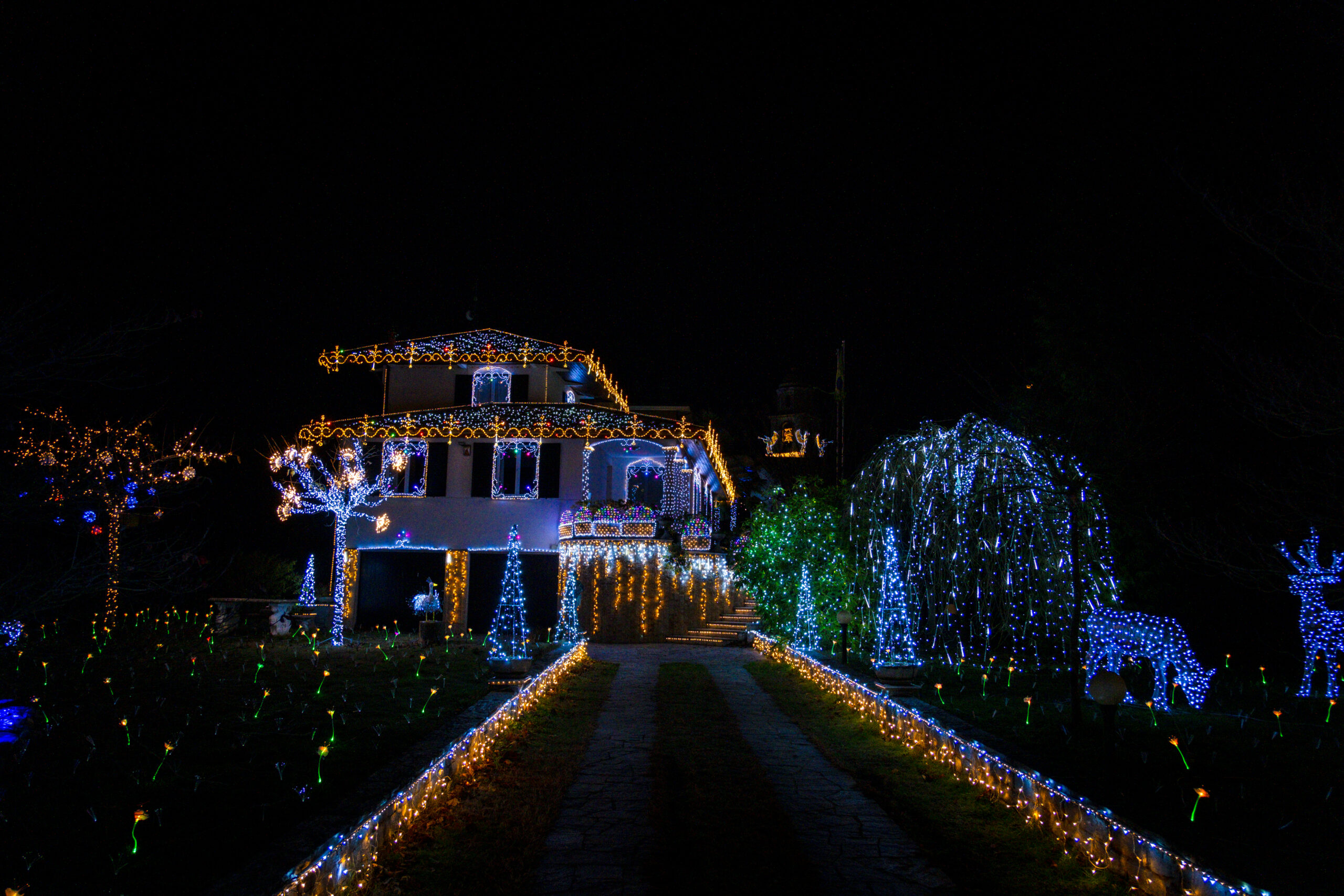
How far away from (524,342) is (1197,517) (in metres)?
18.1

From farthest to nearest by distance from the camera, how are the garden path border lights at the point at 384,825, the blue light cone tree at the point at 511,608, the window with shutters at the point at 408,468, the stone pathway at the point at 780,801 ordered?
1. the window with shutters at the point at 408,468
2. the blue light cone tree at the point at 511,608
3. the stone pathway at the point at 780,801
4. the garden path border lights at the point at 384,825

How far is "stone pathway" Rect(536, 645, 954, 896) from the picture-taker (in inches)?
223

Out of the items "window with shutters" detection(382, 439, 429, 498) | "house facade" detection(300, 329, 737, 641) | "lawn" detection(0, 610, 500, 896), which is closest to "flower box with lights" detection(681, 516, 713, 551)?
"house facade" detection(300, 329, 737, 641)

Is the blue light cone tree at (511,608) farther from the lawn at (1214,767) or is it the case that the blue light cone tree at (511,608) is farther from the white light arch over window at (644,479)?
the white light arch over window at (644,479)

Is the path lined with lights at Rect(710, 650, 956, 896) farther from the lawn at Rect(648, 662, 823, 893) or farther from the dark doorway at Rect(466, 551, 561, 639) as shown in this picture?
the dark doorway at Rect(466, 551, 561, 639)

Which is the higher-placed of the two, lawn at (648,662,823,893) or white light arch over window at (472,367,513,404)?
white light arch over window at (472,367,513,404)

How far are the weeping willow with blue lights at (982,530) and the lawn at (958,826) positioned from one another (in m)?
4.72

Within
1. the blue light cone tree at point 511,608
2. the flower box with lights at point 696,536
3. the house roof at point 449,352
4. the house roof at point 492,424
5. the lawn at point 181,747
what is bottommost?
the lawn at point 181,747

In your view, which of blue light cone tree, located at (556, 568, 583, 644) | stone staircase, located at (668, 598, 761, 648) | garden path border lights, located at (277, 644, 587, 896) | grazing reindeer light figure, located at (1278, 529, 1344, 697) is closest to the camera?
garden path border lights, located at (277, 644, 587, 896)

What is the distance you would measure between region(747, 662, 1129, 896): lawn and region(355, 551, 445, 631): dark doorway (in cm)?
1762

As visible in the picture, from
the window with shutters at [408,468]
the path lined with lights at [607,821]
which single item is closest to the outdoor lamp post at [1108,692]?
the path lined with lights at [607,821]

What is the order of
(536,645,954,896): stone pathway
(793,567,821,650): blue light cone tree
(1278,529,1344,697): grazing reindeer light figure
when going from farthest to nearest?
(793,567,821,650): blue light cone tree < (1278,529,1344,697): grazing reindeer light figure < (536,645,954,896): stone pathway

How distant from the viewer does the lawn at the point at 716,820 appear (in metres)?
5.69

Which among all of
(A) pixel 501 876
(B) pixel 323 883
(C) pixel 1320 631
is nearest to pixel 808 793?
(A) pixel 501 876
